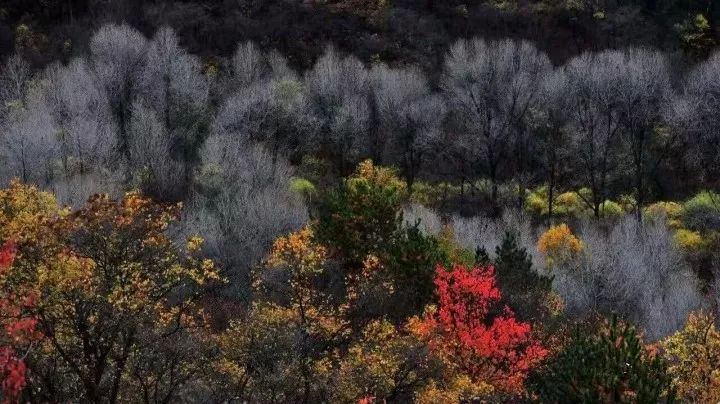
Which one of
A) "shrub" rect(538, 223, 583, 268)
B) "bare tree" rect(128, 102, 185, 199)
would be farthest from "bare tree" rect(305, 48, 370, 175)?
"shrub" rect(538, 223, 583, 268)

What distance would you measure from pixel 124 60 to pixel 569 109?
41050 mm

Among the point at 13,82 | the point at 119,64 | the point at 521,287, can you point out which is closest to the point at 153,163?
the point at 119,64

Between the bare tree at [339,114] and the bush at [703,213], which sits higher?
the bare tree at [339,114]

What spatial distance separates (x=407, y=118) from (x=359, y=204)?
3293 cm

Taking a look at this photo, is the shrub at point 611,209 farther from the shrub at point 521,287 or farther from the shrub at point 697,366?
the shrub at point 697,366

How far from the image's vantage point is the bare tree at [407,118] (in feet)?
226

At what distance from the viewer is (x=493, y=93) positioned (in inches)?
2633

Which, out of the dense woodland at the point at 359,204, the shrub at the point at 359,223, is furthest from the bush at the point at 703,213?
the shrub at the point at 359,223

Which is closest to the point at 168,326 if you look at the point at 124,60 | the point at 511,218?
the point at 511,218

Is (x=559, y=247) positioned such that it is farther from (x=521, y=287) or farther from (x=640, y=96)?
(x=640, y=96)

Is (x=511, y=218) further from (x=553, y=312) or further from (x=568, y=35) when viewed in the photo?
(x=568, y=35)

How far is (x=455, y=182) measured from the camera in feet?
233

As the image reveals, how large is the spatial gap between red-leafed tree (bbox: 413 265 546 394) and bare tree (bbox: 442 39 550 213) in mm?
33091

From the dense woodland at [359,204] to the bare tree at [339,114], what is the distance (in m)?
0.24
